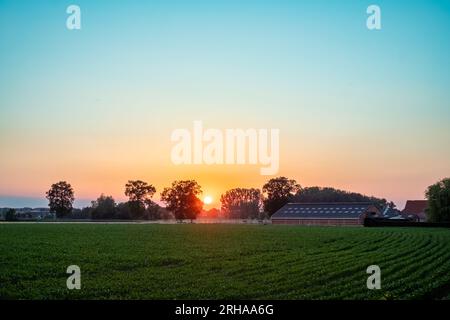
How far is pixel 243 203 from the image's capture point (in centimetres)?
8544

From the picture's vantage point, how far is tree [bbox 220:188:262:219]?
7325cm

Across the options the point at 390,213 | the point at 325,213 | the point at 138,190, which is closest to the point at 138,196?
the point at 138,190

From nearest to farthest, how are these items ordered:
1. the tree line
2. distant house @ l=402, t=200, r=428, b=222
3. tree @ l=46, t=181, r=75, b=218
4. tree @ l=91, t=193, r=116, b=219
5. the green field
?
the green field → tree @ l=46, t=181, r=75, b=218 → the tree line → tree @ l=91, t=193, r=116, b=219 → distant house @ l=402, t=200, r=428, b=222

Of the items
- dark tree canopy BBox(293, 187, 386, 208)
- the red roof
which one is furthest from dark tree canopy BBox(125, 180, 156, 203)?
the red roof

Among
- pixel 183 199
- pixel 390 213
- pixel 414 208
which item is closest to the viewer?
pixel 183 199

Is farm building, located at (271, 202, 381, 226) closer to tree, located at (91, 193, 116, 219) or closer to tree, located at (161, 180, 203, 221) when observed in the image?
tree, located at (161, 180, 203, 221)

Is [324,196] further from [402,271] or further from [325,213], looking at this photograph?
[402,271]

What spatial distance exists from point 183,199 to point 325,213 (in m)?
29.5

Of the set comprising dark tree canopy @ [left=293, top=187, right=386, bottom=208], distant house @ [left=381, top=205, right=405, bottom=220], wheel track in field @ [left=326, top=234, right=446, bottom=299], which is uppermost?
dark tree canopy @ [left=293, top=187, right=386, bottom=208]

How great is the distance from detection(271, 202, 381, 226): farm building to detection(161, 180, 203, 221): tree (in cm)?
1711

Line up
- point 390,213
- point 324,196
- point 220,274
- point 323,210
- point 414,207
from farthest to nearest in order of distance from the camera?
point 414,207 < point 324,196 < point 390,213 < point 323,210 < point 220,274
